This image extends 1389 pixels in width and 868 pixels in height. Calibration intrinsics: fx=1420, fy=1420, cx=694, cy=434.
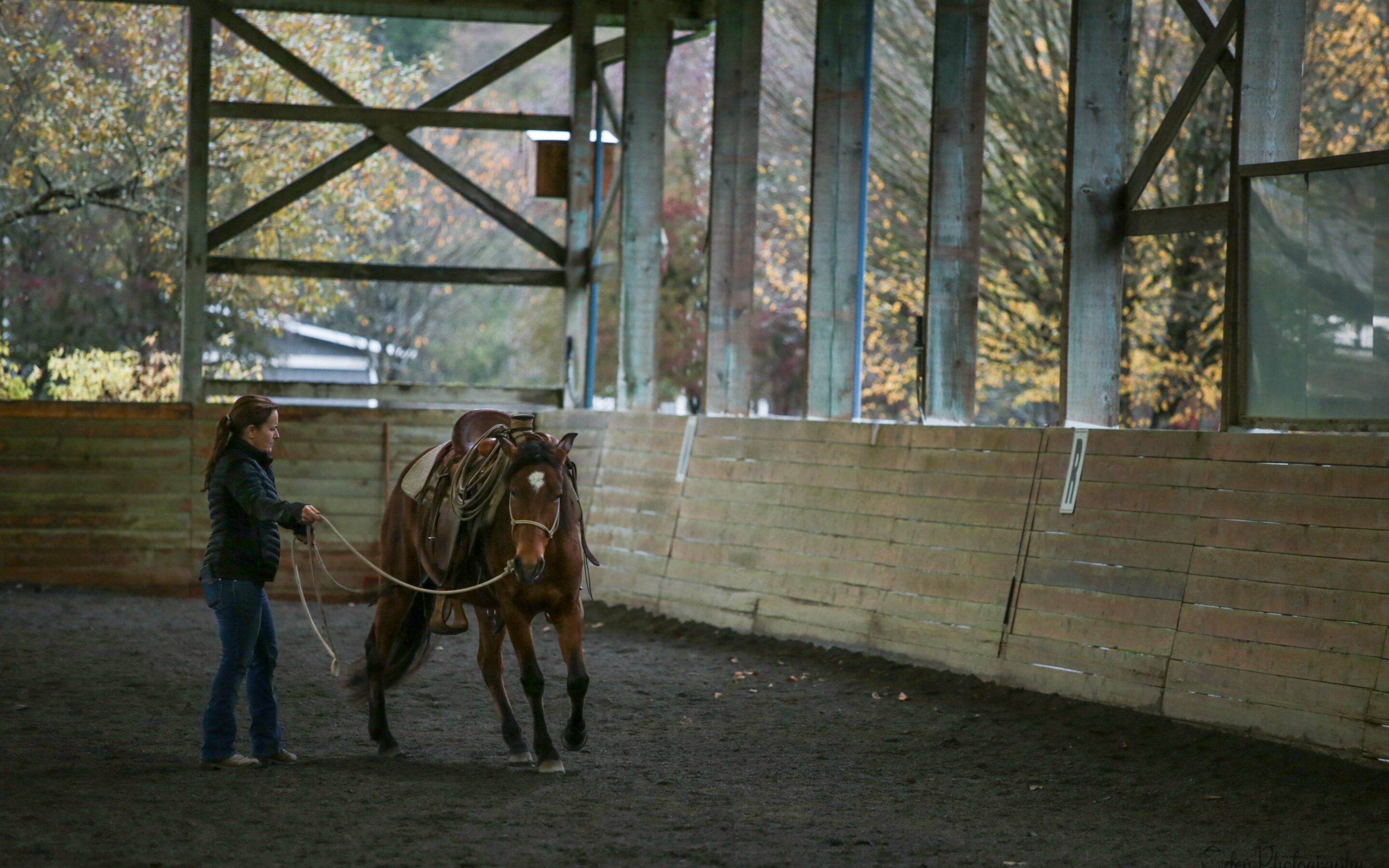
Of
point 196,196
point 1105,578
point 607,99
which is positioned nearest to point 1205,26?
point 1105,578

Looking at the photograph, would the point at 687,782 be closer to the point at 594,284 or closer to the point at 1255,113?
the point at 1255,113

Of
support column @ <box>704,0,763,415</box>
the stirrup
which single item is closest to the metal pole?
support column @ <box>704,0,763,415</box>

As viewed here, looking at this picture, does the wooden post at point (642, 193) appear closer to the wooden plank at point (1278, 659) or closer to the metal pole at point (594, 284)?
the metal pole at point (594, 284)

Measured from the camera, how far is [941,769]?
6574 mm

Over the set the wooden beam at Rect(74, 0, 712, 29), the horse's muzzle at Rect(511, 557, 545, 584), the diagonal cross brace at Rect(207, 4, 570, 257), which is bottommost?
the horse's muzzle at Rect(511, 557, 545, 584)

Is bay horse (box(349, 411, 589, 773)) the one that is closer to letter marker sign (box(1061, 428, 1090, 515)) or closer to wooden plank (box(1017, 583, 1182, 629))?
wooden plank (box(1017, 583, 1182, 629))

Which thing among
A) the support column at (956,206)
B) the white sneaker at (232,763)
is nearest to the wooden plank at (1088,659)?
the support column at (956,206)

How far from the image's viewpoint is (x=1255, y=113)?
7.40 metres

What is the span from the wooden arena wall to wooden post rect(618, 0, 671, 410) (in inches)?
31.0

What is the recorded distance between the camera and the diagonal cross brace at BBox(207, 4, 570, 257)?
49.4 feet

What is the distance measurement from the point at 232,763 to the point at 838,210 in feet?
22.7

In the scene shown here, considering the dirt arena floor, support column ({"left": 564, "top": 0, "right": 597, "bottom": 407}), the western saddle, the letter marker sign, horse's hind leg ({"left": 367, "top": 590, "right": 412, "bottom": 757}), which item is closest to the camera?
the dirt arena floor

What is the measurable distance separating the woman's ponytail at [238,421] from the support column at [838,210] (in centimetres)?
567

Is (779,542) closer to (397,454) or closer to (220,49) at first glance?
(397,454)
